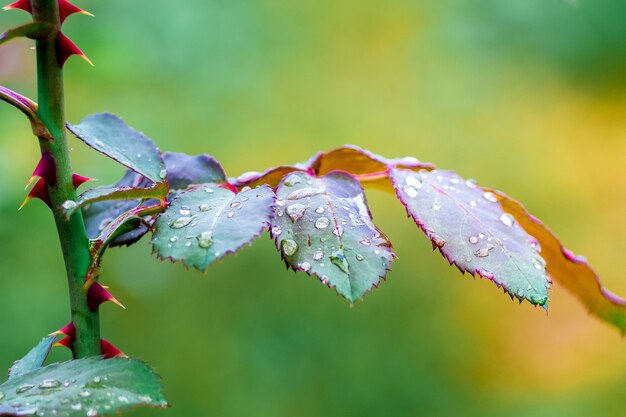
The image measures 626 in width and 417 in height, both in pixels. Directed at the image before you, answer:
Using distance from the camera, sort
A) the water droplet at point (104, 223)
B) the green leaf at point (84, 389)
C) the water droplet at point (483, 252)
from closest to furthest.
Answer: the green leaf at point (84, 389) → the water droplet at point (483, 252) → the water droplet at point (104, 223)

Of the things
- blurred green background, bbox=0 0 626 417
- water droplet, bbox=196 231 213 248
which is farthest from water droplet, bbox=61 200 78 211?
blurred green background, bbox=0 0 626 417

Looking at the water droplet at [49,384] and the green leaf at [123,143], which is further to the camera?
the green leaf at [123,143]

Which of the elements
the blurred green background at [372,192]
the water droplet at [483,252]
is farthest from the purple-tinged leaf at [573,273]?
the blurred green background at [372,192]

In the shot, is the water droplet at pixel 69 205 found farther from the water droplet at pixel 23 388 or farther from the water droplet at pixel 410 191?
the water droplet at pixel 410 191

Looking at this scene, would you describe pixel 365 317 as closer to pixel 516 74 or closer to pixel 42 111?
pixel 516 74

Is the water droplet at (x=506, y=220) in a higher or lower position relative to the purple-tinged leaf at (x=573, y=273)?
higher

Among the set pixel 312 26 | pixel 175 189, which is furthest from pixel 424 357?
pixel 175 189

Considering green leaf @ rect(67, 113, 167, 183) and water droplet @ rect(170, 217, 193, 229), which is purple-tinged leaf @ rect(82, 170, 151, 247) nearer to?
green leaf @ rect(67, 113, 167, 183)
